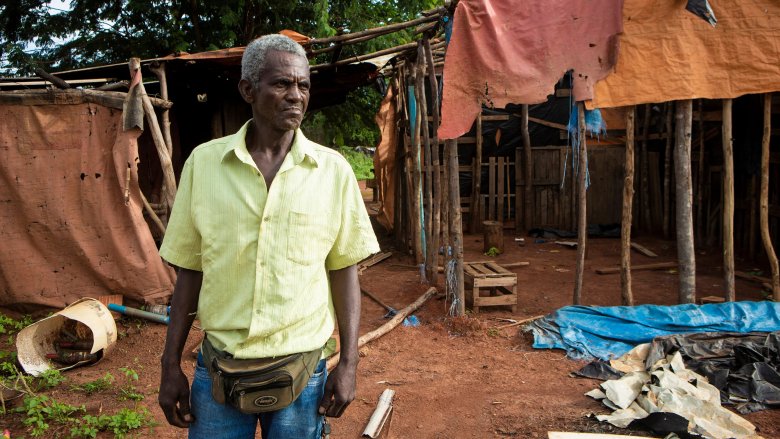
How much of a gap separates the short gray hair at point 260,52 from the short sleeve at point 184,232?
31cm

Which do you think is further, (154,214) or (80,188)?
(154,214)

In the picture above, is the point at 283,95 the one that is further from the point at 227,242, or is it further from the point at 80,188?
the point at 80,188

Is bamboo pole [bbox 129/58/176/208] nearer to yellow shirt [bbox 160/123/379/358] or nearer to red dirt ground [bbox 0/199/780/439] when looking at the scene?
red dirt ground [bbox 0/199/780/439]

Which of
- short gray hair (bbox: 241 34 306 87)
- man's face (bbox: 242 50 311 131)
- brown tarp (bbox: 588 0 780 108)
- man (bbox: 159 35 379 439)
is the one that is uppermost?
brown tarp (bbox: 588 0 780 108)

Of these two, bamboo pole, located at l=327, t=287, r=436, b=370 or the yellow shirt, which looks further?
bamboo pole, located at l=327, t=287, r=436, b=370

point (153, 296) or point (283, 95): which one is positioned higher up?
point (283, 95)

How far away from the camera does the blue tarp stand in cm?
534

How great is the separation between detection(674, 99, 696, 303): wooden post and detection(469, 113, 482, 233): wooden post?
5.96m

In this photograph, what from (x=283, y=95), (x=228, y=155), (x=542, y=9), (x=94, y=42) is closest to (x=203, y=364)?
(x=228, y=155)

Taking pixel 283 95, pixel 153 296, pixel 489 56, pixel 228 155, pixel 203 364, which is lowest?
pixel 153 296

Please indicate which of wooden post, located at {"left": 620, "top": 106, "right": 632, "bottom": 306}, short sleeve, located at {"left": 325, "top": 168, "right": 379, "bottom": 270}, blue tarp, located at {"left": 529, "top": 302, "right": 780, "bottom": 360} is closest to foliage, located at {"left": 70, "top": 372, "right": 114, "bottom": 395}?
short sleeve, located at {"left": 325, "top": 168, "right": 379, "bottom": 270}

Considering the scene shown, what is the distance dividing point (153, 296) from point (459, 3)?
14.0 ft

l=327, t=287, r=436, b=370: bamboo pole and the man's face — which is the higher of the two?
the man's face

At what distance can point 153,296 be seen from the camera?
6.20m
